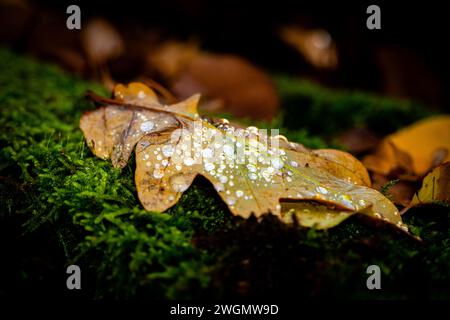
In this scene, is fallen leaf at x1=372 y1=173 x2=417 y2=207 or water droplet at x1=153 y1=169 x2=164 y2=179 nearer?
water droplet at x1=153 y1=169 x2=164 y2=179

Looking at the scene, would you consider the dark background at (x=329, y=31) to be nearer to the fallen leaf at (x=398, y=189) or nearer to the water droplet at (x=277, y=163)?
the fallen leaf at (x=398, y=189)

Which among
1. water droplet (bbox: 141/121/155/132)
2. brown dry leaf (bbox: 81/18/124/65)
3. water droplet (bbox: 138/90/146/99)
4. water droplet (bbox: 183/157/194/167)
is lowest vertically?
water droplet (bbox: 183/157/194/167)

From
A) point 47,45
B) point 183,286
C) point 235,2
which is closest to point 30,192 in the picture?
point 183,286

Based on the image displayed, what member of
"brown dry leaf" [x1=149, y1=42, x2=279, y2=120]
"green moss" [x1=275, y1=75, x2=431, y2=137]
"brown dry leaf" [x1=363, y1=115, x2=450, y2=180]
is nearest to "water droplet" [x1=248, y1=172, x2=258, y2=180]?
"brown dry leaf" [x1=363, y1=115, x2=450, y2=180]

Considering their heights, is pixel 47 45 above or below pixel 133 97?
above

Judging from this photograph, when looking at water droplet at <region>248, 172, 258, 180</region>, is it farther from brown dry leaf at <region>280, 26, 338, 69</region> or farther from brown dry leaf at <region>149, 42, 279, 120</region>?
brown dry leaf at <region>280, 26, 338, 69</region>
